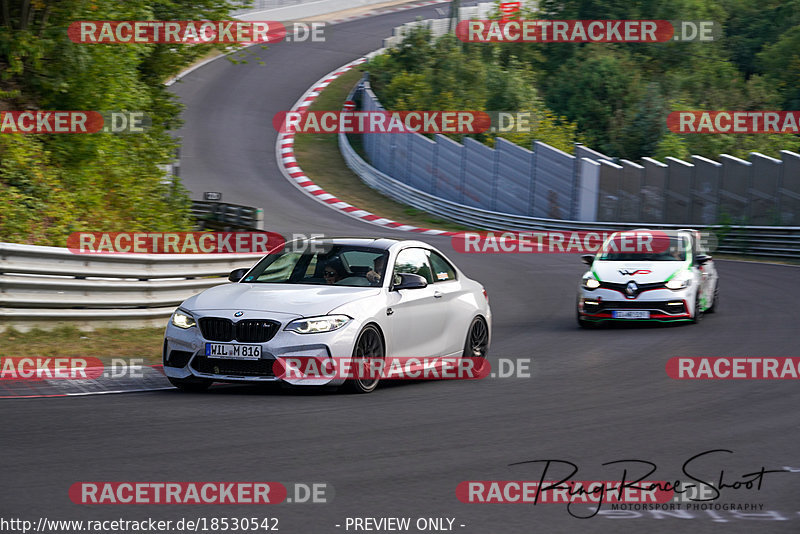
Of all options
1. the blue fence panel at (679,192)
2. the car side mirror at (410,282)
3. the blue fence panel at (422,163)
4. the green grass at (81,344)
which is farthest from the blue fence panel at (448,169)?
the car side mirror at (410,282)

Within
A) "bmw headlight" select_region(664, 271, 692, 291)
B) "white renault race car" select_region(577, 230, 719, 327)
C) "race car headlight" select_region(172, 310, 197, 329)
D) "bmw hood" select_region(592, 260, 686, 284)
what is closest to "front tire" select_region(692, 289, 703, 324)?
"white renault race car" select_region(577, 230, 719, 327)

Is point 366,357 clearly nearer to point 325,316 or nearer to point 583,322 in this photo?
point 325,316

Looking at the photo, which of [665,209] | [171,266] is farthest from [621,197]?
[171,266]

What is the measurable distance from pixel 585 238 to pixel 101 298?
21.7 m

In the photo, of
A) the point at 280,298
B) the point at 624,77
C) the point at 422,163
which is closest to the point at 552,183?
the point at 422,163

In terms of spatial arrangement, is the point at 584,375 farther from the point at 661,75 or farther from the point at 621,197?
the point at 661,75

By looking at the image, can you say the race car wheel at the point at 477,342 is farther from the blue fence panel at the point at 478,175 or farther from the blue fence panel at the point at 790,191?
the blue fence panel at the point at 478,175

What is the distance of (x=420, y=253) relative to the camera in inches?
460

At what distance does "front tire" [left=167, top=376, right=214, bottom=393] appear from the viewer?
32.4ft

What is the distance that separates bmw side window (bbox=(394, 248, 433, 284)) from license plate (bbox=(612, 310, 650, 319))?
19.6 feet

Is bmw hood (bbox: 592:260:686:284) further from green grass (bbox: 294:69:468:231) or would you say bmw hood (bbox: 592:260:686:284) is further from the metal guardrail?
green grass (bbox: 294:69:468:231)

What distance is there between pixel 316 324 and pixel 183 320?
4.14 ft

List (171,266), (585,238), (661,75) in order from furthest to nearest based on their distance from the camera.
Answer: (661,75), (585,238), (171,266)

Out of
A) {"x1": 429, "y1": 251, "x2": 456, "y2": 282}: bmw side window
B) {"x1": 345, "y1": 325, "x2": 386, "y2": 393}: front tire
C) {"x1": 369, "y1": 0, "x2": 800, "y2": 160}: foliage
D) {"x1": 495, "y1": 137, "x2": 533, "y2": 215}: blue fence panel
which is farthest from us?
{"x1": 369, "y1": 0, "x2": 800, "y2": 160}: foliage
